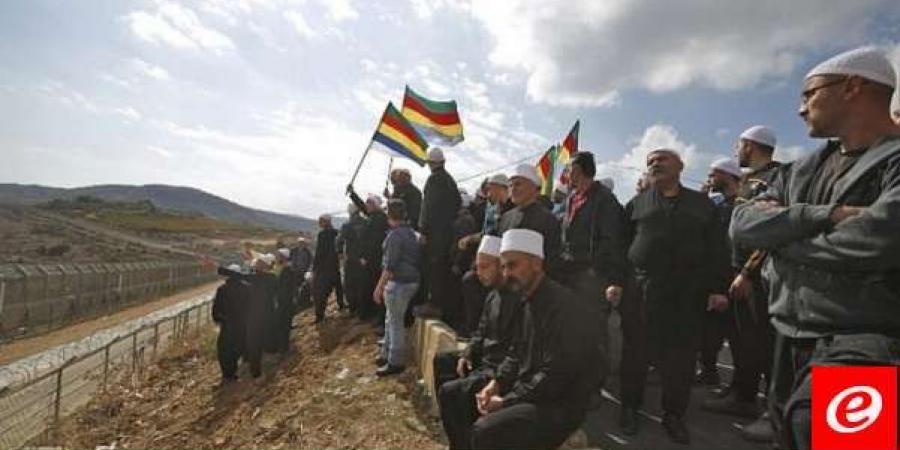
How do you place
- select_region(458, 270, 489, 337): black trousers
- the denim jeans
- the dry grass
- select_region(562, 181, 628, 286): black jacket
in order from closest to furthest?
select_region(562, 181, 628, 286): black jacket < the dry grass < select_region(458, 270, 489, 337): black trousers < the denim jeans

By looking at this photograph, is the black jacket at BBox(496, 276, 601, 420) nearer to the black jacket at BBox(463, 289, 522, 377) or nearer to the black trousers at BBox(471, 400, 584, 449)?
the black trousers at BBox(471, 400, 584, 449)

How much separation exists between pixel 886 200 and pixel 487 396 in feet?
8.09

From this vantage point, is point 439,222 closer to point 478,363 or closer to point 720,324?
point 478,363

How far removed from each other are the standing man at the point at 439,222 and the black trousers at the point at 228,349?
5005mm

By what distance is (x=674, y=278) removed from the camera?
4.27 metres

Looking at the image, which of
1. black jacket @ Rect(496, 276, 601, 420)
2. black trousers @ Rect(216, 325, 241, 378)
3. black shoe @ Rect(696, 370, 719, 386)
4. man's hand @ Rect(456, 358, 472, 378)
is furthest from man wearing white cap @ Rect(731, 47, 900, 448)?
black trousers @ Rect(216, 325, 241, 378)

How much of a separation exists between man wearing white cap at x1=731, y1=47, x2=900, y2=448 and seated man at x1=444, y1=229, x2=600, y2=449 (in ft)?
4.28

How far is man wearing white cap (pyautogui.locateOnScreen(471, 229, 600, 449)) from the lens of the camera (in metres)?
3.18

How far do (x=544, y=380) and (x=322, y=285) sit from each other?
8.81 m

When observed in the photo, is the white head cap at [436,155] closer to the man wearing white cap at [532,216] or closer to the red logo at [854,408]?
the man wearing white cap at [532,216]

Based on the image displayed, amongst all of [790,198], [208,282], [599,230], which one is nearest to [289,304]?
[599,230]

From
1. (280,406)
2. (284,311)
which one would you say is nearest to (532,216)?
(280,406)

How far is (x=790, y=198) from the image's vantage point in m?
2.11

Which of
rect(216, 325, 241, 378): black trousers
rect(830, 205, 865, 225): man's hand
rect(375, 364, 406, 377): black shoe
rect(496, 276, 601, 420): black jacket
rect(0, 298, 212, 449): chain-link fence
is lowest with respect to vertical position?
rect(0, 298, 212, 449): chain-link fence
